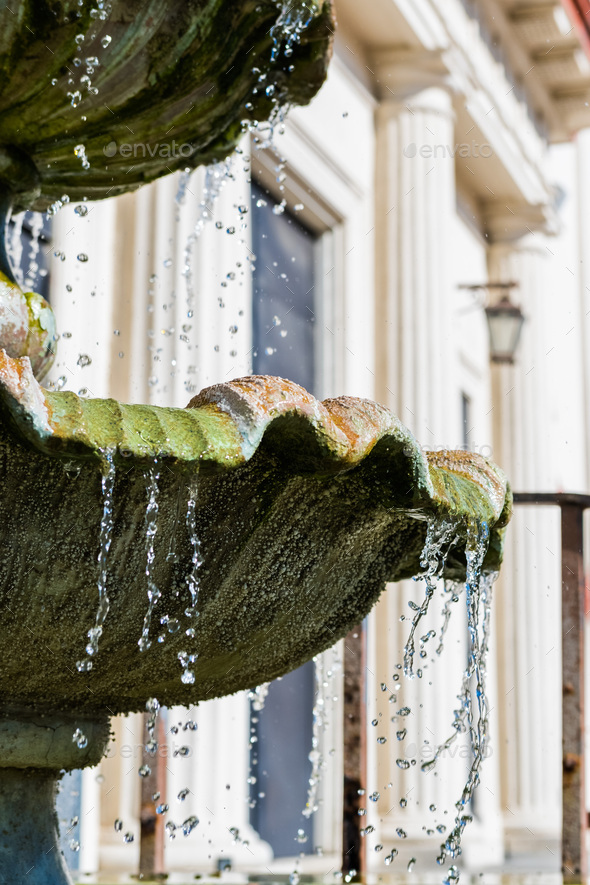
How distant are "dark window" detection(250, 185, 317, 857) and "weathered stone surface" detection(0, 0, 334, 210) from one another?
4.79 m

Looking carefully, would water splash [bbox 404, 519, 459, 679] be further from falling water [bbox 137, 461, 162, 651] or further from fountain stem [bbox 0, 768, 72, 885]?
fountain stem [bbox 0, 768, 72, 885]

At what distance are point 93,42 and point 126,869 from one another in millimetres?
4594

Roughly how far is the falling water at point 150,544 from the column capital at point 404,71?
8994mm

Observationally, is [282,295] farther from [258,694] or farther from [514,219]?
[514,219]

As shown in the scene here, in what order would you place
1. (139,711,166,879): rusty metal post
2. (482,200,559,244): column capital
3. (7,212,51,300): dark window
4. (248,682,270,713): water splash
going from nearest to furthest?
(248,682,270,713): water splash → (139,711,166,879): rusty metal post → (7,212,51,300): dark window → (482,200,559,244): column capital

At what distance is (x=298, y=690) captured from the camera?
875 centimetres

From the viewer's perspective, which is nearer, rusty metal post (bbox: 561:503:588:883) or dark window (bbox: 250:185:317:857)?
rusty metal post (bbox: 561:503:588:883)

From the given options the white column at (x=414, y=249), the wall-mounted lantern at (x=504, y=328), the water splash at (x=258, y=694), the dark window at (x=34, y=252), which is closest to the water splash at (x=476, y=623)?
the water splash at (x=258, y=694)

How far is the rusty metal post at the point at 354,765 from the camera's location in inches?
147

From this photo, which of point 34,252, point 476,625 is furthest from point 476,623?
point 34,252

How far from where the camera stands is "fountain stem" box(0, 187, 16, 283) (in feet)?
8.64

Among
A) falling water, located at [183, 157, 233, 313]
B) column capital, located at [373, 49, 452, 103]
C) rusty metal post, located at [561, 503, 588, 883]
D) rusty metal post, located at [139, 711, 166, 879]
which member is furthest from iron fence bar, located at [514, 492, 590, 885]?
column capital, located at [373, 49, 452, 103]

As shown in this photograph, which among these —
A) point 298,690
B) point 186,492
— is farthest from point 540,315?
point 186,492

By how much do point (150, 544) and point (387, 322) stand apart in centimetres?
837
